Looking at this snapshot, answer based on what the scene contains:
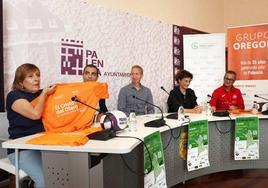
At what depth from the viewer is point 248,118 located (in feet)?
11.0

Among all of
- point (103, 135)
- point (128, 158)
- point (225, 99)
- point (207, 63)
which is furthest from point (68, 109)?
point (207, 63)

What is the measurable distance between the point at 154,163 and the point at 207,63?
10.7ft

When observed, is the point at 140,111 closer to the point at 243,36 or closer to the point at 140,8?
the point at 140,8

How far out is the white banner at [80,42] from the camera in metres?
3.04

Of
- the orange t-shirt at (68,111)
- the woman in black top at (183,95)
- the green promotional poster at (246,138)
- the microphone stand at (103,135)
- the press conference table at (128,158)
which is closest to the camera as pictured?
the press conference table at (128,158)

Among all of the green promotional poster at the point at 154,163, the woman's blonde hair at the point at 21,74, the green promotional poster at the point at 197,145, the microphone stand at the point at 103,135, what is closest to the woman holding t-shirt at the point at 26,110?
the woman's blonde hair at the point at 21,74

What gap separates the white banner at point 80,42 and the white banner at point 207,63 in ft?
1.89

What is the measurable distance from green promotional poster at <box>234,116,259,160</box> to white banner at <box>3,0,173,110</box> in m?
1.52

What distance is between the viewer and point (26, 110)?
207cm

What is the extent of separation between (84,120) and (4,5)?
1.44 meters

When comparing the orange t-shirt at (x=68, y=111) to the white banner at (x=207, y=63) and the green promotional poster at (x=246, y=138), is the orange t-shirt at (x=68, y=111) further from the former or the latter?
the white banner at (x=207, y=63)

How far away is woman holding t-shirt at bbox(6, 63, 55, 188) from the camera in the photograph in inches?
77.9

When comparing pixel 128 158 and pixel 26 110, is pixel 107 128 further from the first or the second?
pixel 26 110

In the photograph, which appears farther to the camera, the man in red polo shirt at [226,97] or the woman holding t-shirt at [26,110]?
the man in red polo shirt at [226,97]
